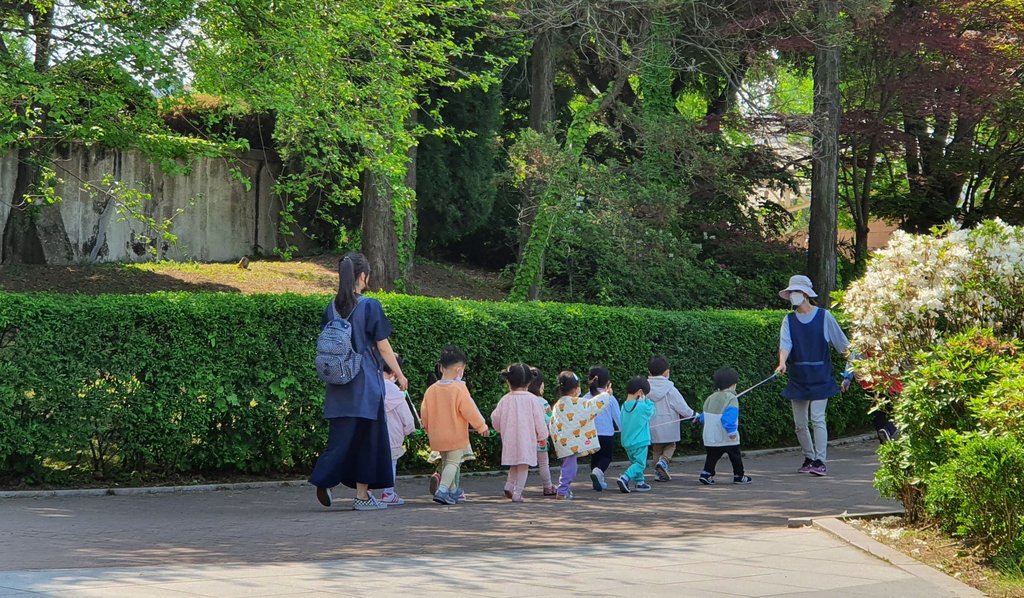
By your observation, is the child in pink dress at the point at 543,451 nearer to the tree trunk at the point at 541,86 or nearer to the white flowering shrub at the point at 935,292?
the white flowering shrub at the point at 935,292

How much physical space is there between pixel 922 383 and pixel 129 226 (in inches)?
739

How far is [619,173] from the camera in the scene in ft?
70.0

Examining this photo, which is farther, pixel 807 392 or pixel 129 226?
pixel 129 226

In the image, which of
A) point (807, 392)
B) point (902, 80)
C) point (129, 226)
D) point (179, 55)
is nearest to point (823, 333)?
point (807, 392)

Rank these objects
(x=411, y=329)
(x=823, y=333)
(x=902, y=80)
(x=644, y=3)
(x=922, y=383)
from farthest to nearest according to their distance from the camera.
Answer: (x=902, y=80)
(x=644, y=3)
(x=823, y=333)
(x=411, y=329)
(x=922, y=383)

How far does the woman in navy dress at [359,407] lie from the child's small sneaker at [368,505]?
0.02 metres

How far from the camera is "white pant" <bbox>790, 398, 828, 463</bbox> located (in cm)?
1262

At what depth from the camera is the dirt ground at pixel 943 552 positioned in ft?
21.4

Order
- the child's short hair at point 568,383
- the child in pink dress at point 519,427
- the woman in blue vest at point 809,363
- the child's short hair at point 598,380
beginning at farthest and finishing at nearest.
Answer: the woman in blue vest at point 809,363
the child's short hair at point 598,380
the child's short hair at point 568,383
the child in pink dress at point 519,427

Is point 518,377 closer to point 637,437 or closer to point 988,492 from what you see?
point 637,437

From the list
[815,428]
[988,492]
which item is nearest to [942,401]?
[988,492]

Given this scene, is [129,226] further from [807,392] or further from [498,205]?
[807,392]

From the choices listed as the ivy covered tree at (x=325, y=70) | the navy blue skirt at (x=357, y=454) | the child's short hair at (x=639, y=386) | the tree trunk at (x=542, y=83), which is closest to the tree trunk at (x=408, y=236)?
the tree trunk at (x=542, y=83)

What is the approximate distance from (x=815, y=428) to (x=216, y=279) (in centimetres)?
1256
